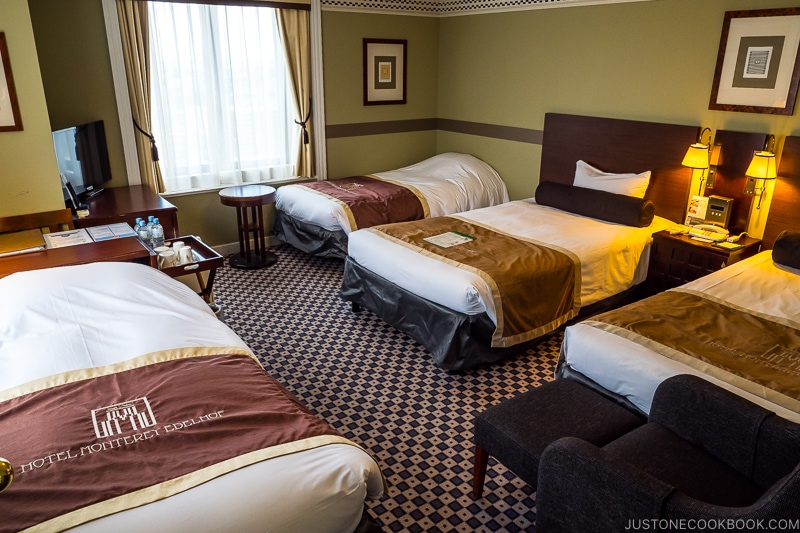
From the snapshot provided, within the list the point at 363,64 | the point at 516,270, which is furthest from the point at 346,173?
the point at 516,270

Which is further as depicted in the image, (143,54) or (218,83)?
(218,83)

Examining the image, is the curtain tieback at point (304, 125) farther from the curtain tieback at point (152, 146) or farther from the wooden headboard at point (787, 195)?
the wooden headboard at point (787, 195)

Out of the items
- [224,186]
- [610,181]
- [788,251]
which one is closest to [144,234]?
[224,186]

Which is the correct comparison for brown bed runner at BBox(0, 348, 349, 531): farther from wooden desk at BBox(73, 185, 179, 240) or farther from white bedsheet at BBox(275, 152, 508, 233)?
white bedsheet at BBox(275, 152, 508, 233)

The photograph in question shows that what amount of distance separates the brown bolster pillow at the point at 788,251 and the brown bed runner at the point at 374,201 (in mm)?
2369

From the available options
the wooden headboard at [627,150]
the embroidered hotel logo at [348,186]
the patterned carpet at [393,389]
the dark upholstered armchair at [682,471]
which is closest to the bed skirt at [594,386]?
the dark upholstered armchair at [682,471]

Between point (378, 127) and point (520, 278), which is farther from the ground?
point (378, 127)

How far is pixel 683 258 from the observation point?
3.23 m

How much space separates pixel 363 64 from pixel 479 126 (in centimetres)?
119

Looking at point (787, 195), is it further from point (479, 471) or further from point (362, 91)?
point (362, 91)

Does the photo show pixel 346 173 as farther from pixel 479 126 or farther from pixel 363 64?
pixel 479 126

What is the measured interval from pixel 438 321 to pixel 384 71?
307 centimetres

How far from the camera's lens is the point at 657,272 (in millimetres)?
3387

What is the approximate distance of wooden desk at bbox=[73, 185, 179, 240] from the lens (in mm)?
3346
